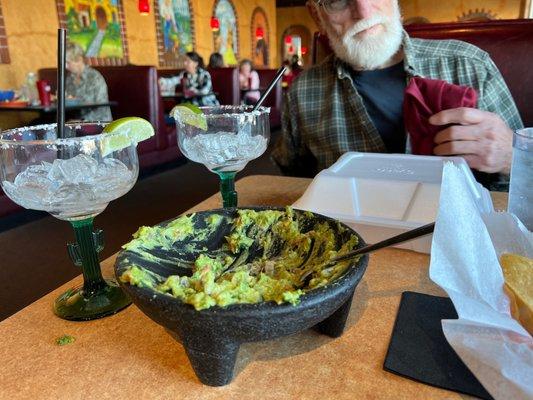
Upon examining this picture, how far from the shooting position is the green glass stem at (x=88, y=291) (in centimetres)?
71

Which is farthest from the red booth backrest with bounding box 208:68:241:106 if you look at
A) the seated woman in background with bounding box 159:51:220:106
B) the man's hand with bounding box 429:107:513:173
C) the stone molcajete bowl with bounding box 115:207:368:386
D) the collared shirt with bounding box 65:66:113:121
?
the stone molcajete bowl with bounding box 115:207:368:386

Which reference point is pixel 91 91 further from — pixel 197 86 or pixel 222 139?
pixel 222 139

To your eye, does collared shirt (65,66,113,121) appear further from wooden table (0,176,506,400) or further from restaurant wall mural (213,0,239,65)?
restaurant wall mural (213,0,239,65)

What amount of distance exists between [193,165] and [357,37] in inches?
143

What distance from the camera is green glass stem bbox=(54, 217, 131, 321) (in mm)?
705

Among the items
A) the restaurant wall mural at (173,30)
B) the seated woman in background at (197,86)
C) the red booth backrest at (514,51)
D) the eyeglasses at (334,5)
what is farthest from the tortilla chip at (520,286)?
the restaurant wall mural at (173,30)

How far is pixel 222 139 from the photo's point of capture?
98 centimetres

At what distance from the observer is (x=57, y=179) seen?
686 mm

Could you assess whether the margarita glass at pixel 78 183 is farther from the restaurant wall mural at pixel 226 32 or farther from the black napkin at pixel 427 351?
the restaurant wall mural at pixel 226 32

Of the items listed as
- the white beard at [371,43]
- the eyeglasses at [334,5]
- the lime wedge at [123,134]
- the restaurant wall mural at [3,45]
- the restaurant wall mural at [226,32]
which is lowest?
the lime wedge at [123,134]

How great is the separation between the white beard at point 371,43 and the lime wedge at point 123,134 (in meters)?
1.13

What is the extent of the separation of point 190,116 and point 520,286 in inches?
28.1

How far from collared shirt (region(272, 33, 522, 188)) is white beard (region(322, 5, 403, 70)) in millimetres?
65

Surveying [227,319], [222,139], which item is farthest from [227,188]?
[227,319]
